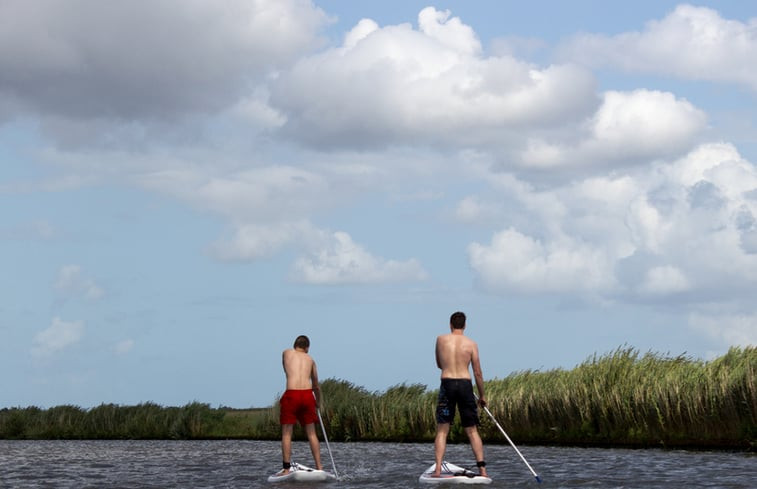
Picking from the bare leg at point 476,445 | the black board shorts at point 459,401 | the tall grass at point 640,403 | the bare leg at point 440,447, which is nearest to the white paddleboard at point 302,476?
the bare leg at point 440,447

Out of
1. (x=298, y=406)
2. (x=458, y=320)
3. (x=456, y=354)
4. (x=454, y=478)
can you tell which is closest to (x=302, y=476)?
(x=298, y=406)

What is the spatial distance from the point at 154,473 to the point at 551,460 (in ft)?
28.0

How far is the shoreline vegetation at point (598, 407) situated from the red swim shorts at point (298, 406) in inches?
442

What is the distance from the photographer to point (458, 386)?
16.7 metres

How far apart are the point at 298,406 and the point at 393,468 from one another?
382 cm

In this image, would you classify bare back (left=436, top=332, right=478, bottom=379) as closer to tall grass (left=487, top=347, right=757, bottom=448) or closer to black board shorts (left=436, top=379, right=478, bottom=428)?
black board shorts (left=436, top=379, right=478, bottom=428)

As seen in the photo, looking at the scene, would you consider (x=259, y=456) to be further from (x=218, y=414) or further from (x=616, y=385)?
(x=218, y=414)

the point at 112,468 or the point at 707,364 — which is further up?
the point at 707,364

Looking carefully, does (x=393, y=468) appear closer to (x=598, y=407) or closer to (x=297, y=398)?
(x=297, y=398)

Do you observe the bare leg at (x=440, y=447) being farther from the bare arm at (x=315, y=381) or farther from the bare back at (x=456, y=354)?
the bare arm at (x=315, y=381)

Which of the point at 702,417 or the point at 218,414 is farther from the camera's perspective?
the point at 218,414

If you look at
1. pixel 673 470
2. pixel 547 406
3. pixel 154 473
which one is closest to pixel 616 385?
pixel 547 406

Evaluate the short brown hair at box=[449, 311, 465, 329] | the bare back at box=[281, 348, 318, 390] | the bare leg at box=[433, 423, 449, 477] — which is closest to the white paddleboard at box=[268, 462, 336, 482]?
the bare back at box=[281, 348, 318, 390]

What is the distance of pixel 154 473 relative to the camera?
69.4ft
